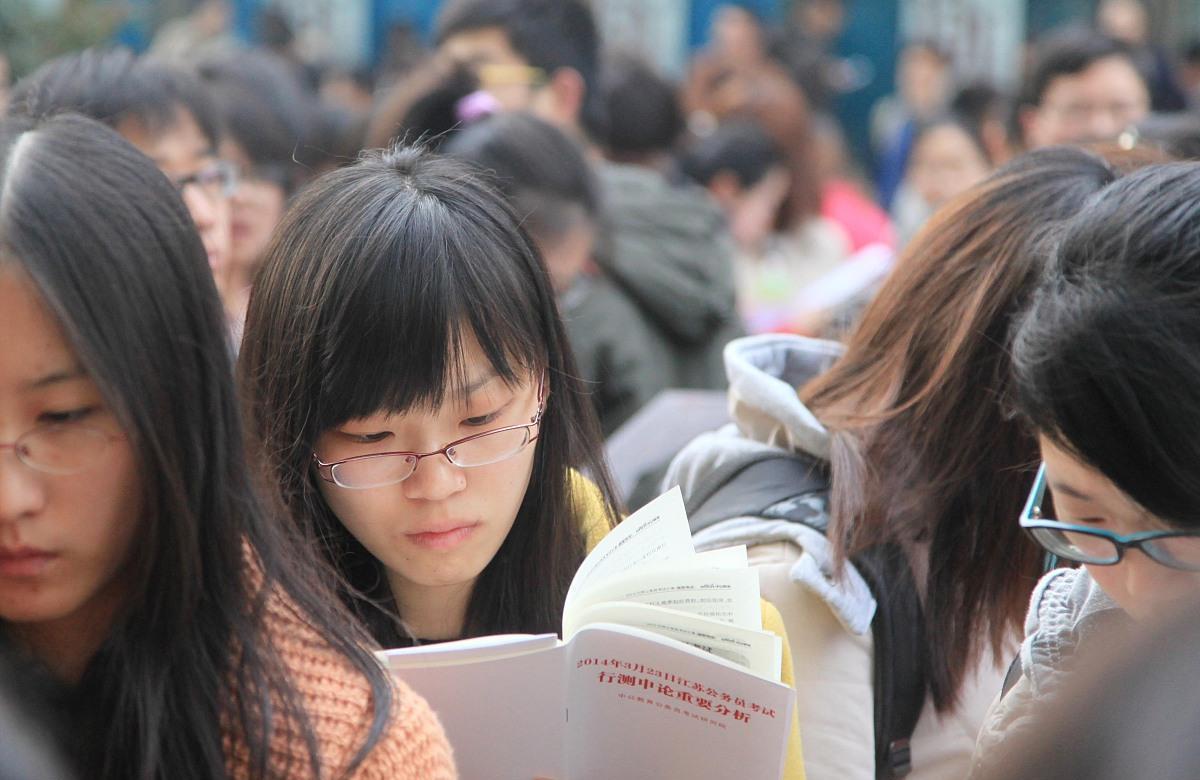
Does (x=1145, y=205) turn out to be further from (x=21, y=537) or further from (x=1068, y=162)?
(x=21, y=537)

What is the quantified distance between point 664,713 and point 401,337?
497 millimetres

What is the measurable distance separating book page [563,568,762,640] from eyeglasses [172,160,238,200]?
1549 millimetres

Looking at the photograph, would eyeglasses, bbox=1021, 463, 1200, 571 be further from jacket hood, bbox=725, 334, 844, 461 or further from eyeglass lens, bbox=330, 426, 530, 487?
eyeglass lens, bbox=330, 426, 530, 487

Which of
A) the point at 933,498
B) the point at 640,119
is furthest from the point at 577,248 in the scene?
the point at 640,119

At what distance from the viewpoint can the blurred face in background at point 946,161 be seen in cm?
579

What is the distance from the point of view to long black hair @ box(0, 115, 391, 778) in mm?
1085

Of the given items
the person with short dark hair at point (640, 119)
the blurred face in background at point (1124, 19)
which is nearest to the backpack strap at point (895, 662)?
the person with short dark hair at point (640, 119)

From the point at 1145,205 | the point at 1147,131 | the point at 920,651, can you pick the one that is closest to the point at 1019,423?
the point at 920,651

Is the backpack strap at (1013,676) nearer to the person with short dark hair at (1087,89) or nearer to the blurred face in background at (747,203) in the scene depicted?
the person with short dark hair at (1087,89)

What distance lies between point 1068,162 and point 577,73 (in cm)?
265

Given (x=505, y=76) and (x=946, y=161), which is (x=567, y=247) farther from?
(x=946, y=161)

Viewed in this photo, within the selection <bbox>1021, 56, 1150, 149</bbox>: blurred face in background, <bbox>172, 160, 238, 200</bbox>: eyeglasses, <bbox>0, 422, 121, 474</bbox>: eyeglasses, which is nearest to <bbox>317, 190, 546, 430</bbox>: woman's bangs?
<bbox>0, 422, 121, 474</bbox>: eyeglasses

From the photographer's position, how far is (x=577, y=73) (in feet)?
14.6

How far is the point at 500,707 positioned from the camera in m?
Answer: 1.43
